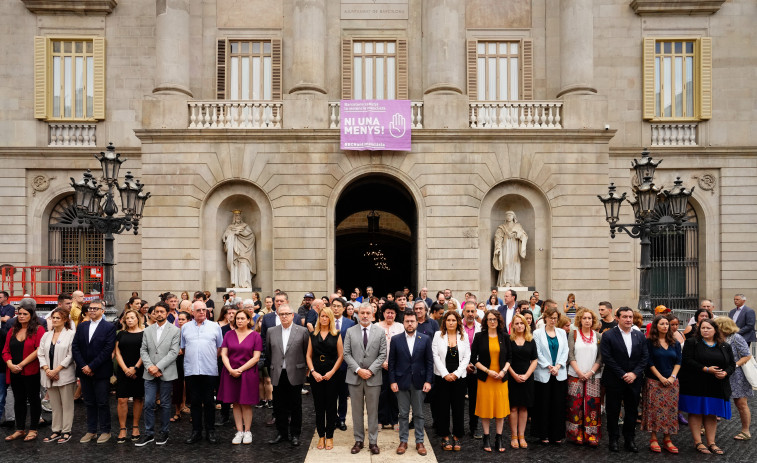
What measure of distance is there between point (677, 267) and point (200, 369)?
785 inches

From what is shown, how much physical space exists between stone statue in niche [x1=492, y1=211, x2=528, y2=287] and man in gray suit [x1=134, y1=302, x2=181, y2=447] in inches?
507

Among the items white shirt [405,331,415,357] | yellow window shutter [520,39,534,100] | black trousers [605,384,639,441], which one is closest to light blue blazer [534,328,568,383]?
black trousers [605,384,639,441]

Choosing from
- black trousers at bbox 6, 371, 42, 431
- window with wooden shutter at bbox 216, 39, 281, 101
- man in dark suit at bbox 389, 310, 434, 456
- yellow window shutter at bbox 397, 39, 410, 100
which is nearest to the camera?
man in dark suit at bbox 389, 310, 434, 456

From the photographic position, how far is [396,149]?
19344 mm

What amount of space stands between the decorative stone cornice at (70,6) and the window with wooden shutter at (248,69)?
4738 millimetres

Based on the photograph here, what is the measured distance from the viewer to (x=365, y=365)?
8734 mm

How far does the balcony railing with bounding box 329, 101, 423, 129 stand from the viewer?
19.8 m

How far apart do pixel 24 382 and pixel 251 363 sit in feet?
13.2

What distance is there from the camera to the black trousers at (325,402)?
886 cm

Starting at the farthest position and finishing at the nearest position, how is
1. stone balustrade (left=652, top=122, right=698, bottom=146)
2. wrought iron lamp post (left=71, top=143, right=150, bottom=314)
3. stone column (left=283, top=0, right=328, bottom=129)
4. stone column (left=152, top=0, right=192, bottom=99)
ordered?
stone balustrade (left=652, top=122, right=698, bottom=146)
stone column (left=152, top=0, right=192, bottom=99)
stone column (left=283, top=0, right=328, bottom=129)
wrought iron lamp post (left=71, top=143, right=150, bottom=314)

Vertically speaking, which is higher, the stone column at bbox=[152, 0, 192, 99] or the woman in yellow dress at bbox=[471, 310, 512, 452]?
the stone column at bbox=[152, 0, 192, 99]

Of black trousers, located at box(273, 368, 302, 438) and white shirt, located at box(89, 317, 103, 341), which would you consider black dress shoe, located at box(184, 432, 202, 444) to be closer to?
black trousers, located at box(273, 368, 302, 438)

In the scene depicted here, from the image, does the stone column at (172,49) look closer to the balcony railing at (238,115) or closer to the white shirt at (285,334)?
the balcony railing at (238,115)

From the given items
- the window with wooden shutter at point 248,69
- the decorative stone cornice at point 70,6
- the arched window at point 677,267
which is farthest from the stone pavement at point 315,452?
the decorative stone cornice at point 70,6
